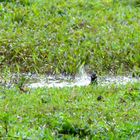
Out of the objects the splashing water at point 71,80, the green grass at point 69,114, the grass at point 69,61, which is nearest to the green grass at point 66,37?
the grass at point 69,61

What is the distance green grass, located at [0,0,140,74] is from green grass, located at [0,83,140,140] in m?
1.21

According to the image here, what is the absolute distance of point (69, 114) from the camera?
4637 millimetres

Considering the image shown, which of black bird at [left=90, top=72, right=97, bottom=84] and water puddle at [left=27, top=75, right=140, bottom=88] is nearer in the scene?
black bird at [left=90, top=72, right=97, bottom=84]

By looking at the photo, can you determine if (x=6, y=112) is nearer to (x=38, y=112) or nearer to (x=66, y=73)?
(x=38, y=112)

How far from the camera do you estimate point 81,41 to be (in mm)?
7254

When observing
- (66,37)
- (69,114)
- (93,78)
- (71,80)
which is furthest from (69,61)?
(69,114)

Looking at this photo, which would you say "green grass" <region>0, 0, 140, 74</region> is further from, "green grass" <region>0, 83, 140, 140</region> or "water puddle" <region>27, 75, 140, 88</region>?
"green grass" <region>0, 83, 140, 140</region>

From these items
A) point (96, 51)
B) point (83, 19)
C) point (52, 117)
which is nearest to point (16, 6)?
point (83, 19)

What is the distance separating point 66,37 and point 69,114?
274 centimetres

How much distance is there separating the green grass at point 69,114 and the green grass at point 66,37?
1.21m

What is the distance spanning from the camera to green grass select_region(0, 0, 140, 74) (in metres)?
6.73

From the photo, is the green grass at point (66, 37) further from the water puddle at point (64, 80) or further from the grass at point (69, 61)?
the water puddle at point (64, 80)

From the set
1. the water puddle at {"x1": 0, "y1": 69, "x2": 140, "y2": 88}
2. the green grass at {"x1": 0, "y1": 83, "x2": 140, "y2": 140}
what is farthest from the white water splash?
the green grass at {"x1": 0, "y1": 83, "x2": 140, "y2": 140}

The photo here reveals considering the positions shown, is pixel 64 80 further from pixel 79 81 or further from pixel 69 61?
pixel 69 61
